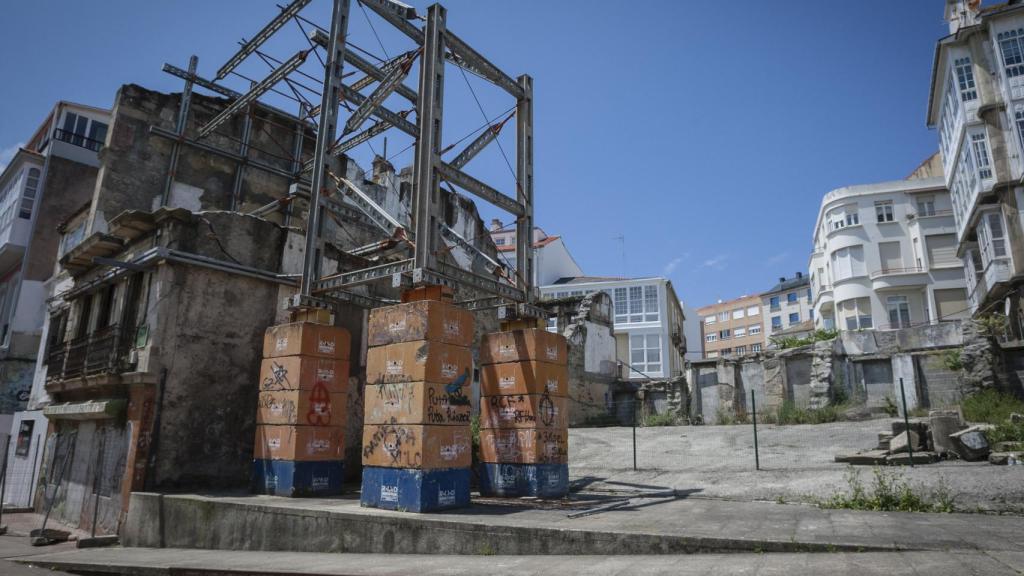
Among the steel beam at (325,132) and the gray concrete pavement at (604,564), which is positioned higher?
the steel beam at (325,132)

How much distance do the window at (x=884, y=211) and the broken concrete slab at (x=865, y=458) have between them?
35.3 metres

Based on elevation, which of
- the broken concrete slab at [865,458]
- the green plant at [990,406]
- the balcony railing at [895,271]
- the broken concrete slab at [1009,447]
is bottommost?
the broken concrete slab at [865,458]

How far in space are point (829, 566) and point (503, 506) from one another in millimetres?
4723

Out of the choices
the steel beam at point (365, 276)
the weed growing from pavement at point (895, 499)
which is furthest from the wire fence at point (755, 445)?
the steel beam at point (365, 276)

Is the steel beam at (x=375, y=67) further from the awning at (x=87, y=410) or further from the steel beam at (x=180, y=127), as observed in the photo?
the awning at (x=87, y=410)

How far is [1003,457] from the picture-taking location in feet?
31.7

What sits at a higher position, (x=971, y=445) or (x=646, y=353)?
(x=646, y=353)

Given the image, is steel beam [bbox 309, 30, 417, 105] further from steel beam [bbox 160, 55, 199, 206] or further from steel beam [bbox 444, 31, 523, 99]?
steel beam [bbox 160, 55, 199, 206]

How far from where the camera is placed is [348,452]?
13.1 metres

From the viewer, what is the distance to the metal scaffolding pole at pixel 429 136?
9.26 meters

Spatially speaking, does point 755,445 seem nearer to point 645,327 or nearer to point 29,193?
point 645,327

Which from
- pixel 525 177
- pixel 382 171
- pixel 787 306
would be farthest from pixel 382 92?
pixel 787 306

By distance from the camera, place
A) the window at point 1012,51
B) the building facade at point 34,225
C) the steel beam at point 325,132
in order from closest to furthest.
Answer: the steel beam at point 325,132 < the building facade at point 34,225 < the window at point 1012,51

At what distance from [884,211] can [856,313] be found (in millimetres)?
7329
